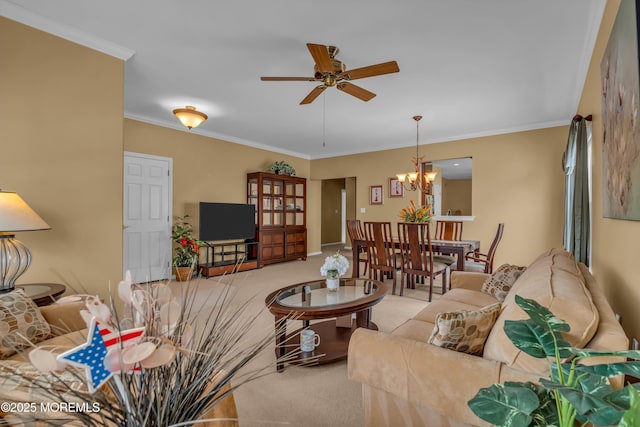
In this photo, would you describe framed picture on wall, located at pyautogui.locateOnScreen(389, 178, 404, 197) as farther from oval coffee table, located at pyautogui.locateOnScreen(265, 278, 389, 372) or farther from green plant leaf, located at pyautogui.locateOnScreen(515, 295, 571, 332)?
green plant leaf, located at pyautogui.locateOnScreen(515, 295, 571, 332)

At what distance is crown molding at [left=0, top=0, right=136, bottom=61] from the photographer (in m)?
2.21

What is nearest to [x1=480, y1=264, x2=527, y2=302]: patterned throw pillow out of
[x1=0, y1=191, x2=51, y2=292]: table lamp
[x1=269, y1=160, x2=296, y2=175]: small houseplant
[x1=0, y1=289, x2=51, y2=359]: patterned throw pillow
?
[x1=0, y1=289, x2=51, y2=359]: patterned throw pillow

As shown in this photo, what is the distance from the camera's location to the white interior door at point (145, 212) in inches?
181

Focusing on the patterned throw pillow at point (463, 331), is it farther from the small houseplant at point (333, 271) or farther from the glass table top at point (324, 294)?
the small houseplant at point (333, 271)

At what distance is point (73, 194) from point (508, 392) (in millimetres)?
3120

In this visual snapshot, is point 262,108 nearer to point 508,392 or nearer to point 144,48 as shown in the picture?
point 144,48

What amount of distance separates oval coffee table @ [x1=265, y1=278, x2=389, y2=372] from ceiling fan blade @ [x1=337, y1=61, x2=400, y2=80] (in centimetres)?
183

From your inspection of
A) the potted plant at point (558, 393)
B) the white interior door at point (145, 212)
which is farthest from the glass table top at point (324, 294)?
the white interior door at point (145, 212)

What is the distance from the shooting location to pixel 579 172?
2.94m

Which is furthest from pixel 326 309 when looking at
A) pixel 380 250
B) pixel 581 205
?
pixel 581 205

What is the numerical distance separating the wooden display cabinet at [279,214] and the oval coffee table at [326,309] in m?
3.61

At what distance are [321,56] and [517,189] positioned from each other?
178 inches

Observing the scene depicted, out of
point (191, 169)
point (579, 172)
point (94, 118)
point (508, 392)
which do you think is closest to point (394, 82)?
point (579, 172)

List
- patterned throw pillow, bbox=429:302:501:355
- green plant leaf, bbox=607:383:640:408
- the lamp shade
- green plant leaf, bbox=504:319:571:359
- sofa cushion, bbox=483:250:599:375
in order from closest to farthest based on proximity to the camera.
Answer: green plant leaf, bbox=607:383:640:408
green plant leaf, bbox=504:319:571:359
sofa cushion, bbox=483:250:599:375
patterned throw pillow, bbox=429:302:501:355
the lamp shade
